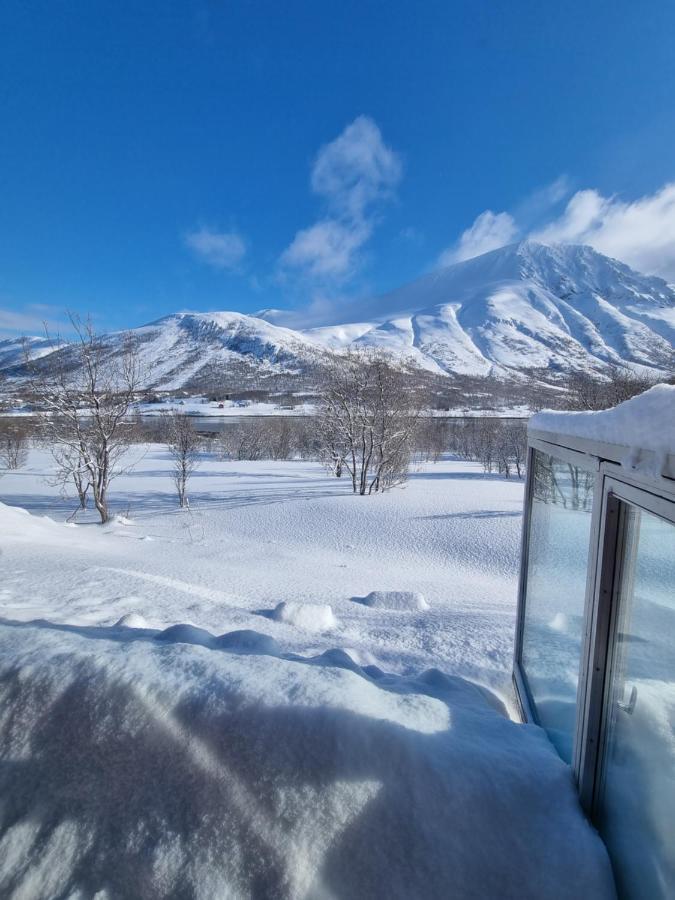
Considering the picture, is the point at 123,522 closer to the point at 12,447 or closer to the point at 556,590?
the point at 556,590

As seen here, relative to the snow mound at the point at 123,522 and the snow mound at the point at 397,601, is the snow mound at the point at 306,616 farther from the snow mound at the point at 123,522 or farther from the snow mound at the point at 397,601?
the snow mound at the point at 123,522

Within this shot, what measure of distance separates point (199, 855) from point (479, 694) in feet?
6.20

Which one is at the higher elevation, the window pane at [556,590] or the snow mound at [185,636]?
the window pane at [556,590]

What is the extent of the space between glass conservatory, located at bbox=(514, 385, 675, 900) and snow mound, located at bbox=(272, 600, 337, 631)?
2601 mm

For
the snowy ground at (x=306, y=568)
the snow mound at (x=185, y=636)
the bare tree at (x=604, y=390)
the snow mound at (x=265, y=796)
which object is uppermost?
the bare tree at (x=604, y=390)

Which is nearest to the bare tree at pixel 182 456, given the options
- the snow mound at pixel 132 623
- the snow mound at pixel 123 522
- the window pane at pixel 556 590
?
the snow mound at pixel 123 522

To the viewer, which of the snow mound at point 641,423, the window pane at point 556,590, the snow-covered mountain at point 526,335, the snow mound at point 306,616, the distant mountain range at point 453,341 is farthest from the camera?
the snow-covered mountain at point 526,335

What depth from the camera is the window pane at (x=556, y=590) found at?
177cm

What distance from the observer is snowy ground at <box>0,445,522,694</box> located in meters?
3.88

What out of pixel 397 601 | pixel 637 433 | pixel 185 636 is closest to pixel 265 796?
pixel 637 433

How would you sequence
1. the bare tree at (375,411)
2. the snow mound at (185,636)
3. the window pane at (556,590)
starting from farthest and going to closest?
the bare tree at (375,411) < the snow mound at (185,636) < the window pane at (556,590)

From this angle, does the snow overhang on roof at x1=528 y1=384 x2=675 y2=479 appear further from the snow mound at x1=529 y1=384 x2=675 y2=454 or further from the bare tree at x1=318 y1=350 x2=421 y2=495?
the bare tree at x1=318 y1=350 x2=421 y2=495

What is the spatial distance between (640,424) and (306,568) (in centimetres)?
703

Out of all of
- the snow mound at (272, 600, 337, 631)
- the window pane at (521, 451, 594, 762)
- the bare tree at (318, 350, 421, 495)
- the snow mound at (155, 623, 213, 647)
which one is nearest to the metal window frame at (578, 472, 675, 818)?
the window pane at (521, 451, 594, 762)
